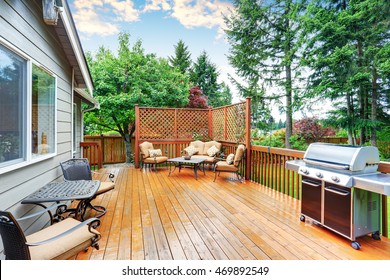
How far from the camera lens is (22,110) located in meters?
2.21

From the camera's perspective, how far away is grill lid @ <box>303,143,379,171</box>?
2264 millimetres

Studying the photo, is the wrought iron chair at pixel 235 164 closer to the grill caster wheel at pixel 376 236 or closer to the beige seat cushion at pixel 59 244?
the grill caster wheel at pixel 376 236

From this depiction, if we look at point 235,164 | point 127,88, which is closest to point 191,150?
point 235,164

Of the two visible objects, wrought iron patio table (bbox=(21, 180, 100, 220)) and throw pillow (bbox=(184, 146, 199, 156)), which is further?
throw pillow (bbox=(184, 146, 199, 156))

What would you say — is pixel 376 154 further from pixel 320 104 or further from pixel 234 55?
pixel 234 55

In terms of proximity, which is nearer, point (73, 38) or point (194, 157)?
point (73, 38)

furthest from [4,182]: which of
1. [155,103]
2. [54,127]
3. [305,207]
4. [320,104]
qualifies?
[320,104]

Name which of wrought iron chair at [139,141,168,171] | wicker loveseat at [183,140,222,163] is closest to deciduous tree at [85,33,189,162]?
wrought iron chair at [139,141,168,171]

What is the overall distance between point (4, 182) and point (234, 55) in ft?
36.8

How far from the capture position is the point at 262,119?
37.1 ft

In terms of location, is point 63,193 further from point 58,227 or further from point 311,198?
point 311,198

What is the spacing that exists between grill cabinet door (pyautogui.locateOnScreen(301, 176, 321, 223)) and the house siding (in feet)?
11.1

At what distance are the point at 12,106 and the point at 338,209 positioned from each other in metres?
3.67

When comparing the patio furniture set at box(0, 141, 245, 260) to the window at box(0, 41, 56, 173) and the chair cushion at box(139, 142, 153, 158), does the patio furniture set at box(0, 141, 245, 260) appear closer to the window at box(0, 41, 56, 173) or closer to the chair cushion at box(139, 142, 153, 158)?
the window at box(0, 41, 56, 173)
